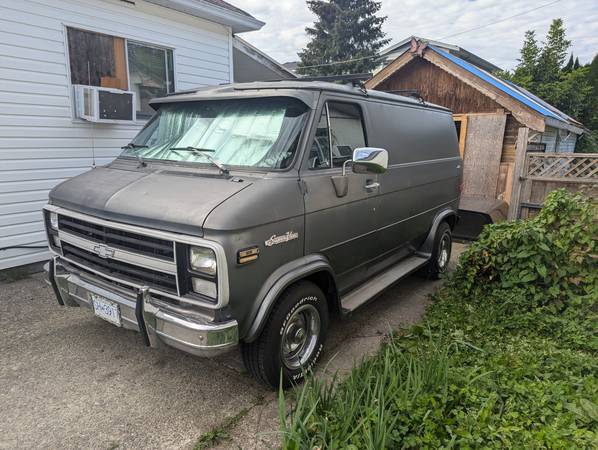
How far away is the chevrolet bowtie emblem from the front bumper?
0.80 feet

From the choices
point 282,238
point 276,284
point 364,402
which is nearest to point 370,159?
point 282,238

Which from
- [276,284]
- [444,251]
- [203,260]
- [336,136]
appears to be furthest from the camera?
[444,251]

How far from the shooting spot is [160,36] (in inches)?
281

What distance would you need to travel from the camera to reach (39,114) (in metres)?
5.78

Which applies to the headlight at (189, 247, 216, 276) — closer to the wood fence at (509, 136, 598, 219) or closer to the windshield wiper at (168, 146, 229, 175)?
the windshield wiper at (168, 146, 229, 175)

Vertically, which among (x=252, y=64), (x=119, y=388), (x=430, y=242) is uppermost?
(x=252, y=64)

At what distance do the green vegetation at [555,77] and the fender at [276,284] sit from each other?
56.9 feet

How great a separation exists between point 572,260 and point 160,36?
7.03m

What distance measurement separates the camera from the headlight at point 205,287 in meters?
2.56

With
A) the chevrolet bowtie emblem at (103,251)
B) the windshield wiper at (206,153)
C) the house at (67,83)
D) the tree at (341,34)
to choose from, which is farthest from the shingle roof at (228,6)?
the tree at (341,34)

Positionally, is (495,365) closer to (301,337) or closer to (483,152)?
(301,337)

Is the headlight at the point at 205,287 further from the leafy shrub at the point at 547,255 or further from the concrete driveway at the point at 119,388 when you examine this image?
the leafy shrub at the point at 547,255

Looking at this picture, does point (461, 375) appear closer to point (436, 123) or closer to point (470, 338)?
point (470, 338)

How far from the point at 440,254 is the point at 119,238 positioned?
4327 millimetres
